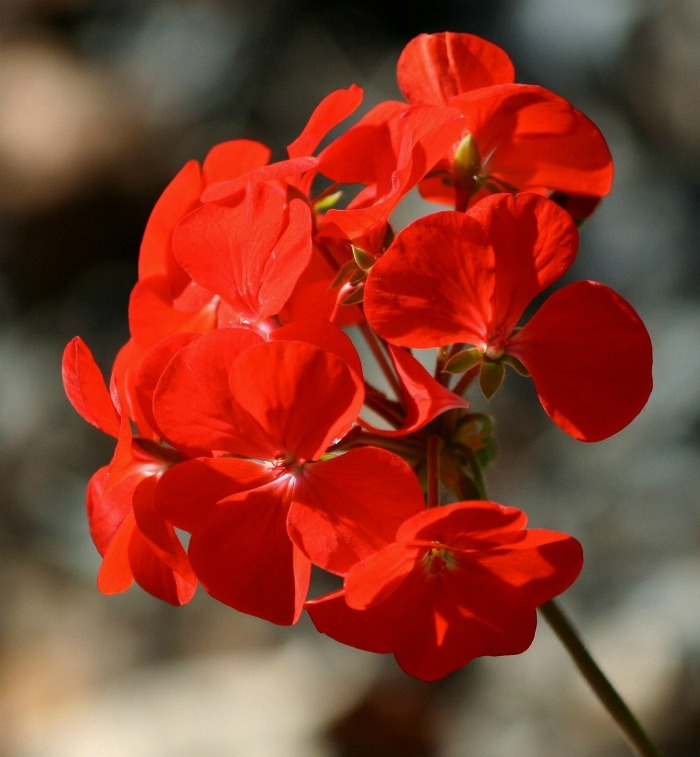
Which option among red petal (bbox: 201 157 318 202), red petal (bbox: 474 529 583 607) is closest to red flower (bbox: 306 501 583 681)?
red petal (bbox: 474 529 583 607)

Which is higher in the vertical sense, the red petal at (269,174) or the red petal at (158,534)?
the red petal at (269,174)

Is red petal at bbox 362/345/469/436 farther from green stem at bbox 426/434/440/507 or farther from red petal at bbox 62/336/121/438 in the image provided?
red petal at bbox 62/336/121/438

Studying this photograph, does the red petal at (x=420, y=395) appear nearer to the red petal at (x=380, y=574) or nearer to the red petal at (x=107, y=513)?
the red petal at (x=380, y=574)

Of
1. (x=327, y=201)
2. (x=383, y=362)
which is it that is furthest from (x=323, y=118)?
(x=383, y=362)

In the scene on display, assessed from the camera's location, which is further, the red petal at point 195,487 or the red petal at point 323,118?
the red petal at point 323,118

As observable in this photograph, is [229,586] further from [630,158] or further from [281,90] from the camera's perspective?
[281,90]

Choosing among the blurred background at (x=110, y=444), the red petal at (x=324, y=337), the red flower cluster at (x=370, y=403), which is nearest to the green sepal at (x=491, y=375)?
the red flower cluster at (x=370, y=403)

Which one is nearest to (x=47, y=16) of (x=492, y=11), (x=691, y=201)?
(x=492, y=11)
